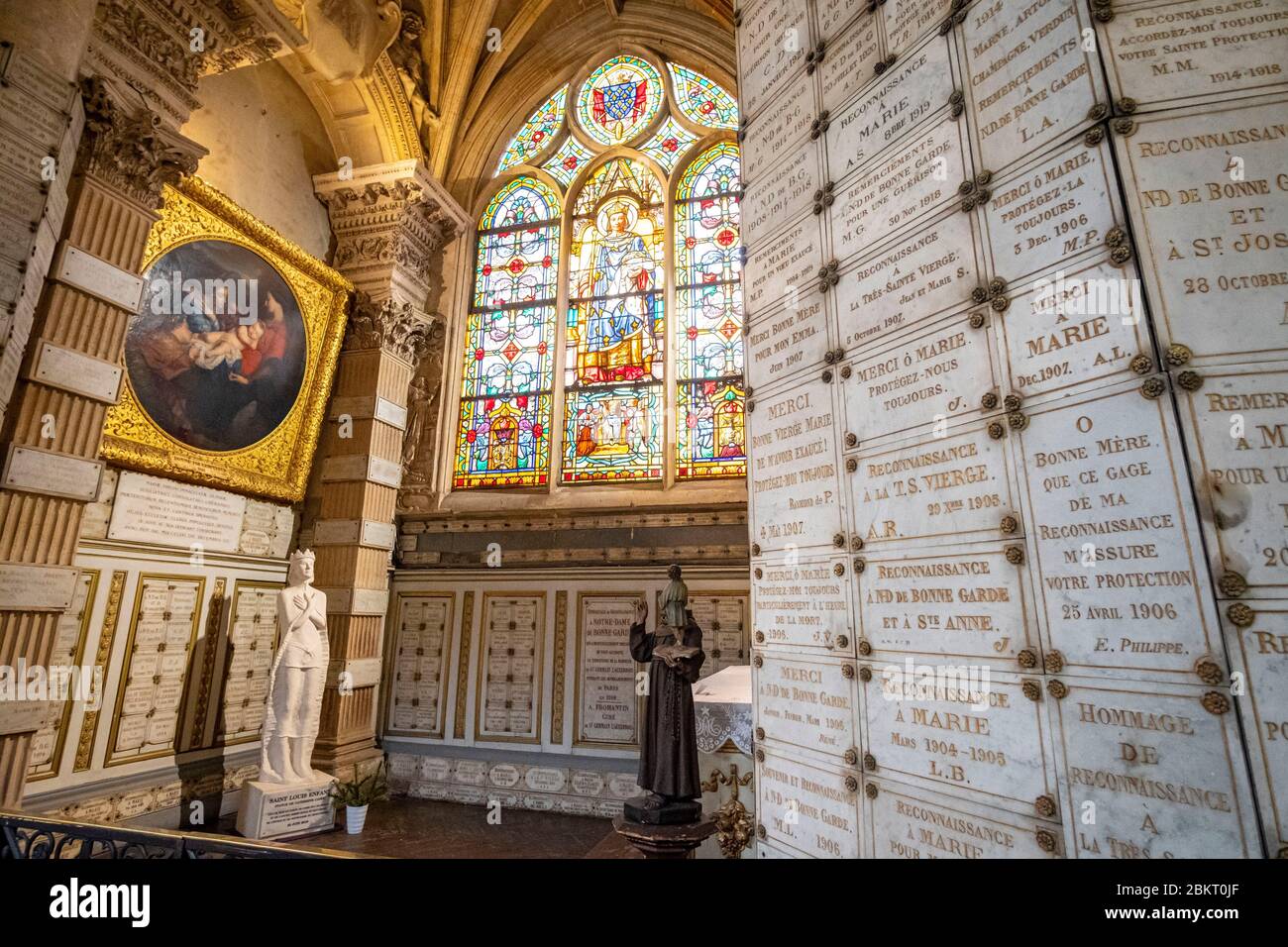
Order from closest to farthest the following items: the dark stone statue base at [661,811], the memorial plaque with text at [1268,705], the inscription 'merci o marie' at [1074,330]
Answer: the memorial plaque with text at [1268,705] < the inscription 'merci o marie' at [1074,330] < the dark stone statue base at [661,811]

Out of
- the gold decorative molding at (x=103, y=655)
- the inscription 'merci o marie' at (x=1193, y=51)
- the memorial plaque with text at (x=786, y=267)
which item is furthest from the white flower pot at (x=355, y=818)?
the inscription 'merci o marie' at (x=1193, y=51)

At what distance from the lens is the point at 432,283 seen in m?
9.91

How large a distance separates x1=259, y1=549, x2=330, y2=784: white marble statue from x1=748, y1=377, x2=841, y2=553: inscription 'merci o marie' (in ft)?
17.8

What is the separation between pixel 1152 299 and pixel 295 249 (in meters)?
8.60

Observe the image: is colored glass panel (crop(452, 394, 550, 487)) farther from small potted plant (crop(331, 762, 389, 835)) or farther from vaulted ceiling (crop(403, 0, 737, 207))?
small potted plant (crop(331, 762, 389, 835))

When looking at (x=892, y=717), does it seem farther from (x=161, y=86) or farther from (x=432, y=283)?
(x=432, y=283)

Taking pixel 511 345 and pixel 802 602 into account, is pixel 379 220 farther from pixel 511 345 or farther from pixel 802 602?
pixel 802 602

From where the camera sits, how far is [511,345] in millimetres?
9703

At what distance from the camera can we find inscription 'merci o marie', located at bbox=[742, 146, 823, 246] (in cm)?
279

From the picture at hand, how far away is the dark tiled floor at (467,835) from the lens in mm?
5797

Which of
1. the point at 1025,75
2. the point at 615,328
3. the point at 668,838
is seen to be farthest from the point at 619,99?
the point at 668,838

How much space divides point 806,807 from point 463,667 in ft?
22.6

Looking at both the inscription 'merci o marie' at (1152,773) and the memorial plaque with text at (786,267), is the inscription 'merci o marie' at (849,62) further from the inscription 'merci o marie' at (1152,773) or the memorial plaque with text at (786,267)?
the inscription 'merci o marie' at (1152,773)

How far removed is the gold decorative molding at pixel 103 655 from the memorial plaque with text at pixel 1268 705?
25.8 ft
